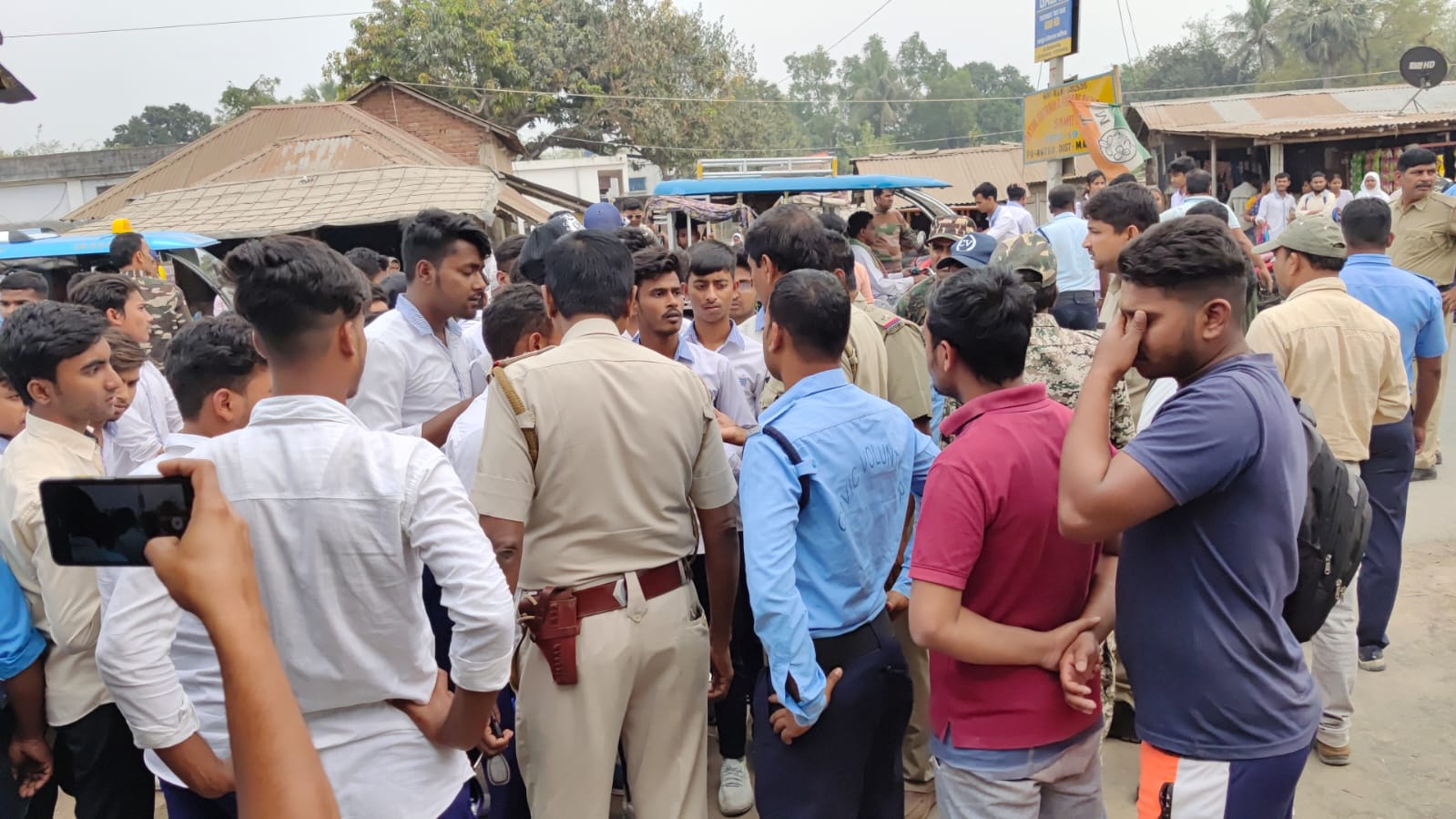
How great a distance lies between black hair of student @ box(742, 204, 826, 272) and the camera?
3779 millimetres

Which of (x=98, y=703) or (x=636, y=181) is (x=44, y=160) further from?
(x=98, y=703)

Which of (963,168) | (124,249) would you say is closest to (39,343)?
(124,249)

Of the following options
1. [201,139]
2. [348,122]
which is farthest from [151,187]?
[348,122]

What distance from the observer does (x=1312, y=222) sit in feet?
12.9

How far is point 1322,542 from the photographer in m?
2.07

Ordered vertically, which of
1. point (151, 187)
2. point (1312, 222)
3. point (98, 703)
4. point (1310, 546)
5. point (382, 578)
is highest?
point (151, 187)

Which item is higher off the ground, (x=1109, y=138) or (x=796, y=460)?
(x=1109, y=138)

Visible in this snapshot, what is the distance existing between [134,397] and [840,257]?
303 centimetres

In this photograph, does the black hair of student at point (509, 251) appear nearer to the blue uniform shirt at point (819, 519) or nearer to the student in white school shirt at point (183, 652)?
the student in white school shirt at point (183, 652)

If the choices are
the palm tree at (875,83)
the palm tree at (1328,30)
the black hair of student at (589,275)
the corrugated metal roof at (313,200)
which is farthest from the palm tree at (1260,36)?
the black hair of student at (589,275)

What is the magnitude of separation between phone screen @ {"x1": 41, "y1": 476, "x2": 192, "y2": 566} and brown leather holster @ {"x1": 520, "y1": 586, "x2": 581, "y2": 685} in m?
1.44

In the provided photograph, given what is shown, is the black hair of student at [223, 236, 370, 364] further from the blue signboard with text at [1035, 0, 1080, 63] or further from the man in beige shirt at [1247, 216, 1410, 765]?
the blue signboard with text at [1035, 0, 1080, 63]

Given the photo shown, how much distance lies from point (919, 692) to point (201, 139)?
21959 mm

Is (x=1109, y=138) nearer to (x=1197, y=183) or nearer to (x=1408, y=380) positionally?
(x=1197, y=183)
